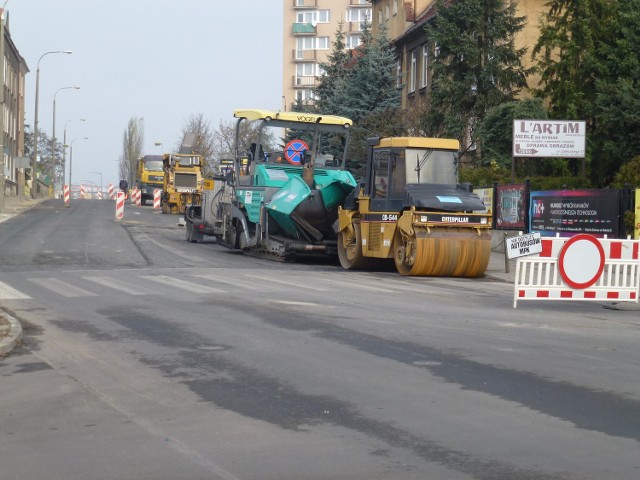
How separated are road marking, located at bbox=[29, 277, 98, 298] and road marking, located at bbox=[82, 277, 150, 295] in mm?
586

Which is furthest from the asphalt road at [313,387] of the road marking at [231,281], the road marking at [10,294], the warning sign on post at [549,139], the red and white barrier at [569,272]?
the warning sign on post at [549,139]

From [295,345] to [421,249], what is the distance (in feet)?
37.2

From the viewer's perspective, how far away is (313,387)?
30.6ft

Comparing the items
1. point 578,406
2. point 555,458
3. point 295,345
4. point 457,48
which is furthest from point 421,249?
point 457,48

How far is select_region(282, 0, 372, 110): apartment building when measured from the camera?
11862cm

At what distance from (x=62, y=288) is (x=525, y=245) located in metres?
7.88

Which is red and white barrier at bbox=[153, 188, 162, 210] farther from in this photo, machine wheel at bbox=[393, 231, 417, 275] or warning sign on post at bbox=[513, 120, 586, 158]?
machine wheel at bbox=[393, 231, 417, 275]

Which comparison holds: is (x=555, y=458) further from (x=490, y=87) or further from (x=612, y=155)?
(x=490, y=87)

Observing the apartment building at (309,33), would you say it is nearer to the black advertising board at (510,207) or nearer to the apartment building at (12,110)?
the apartment building at (12,110)

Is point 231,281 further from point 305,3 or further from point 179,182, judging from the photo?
point 305,3

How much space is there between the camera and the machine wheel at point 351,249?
25.2 meters

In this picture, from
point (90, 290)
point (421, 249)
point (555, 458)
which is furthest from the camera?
point (421, 249)

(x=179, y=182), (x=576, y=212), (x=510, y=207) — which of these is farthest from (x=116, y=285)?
(x=179, y=182)

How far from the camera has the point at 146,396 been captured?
351 inches
